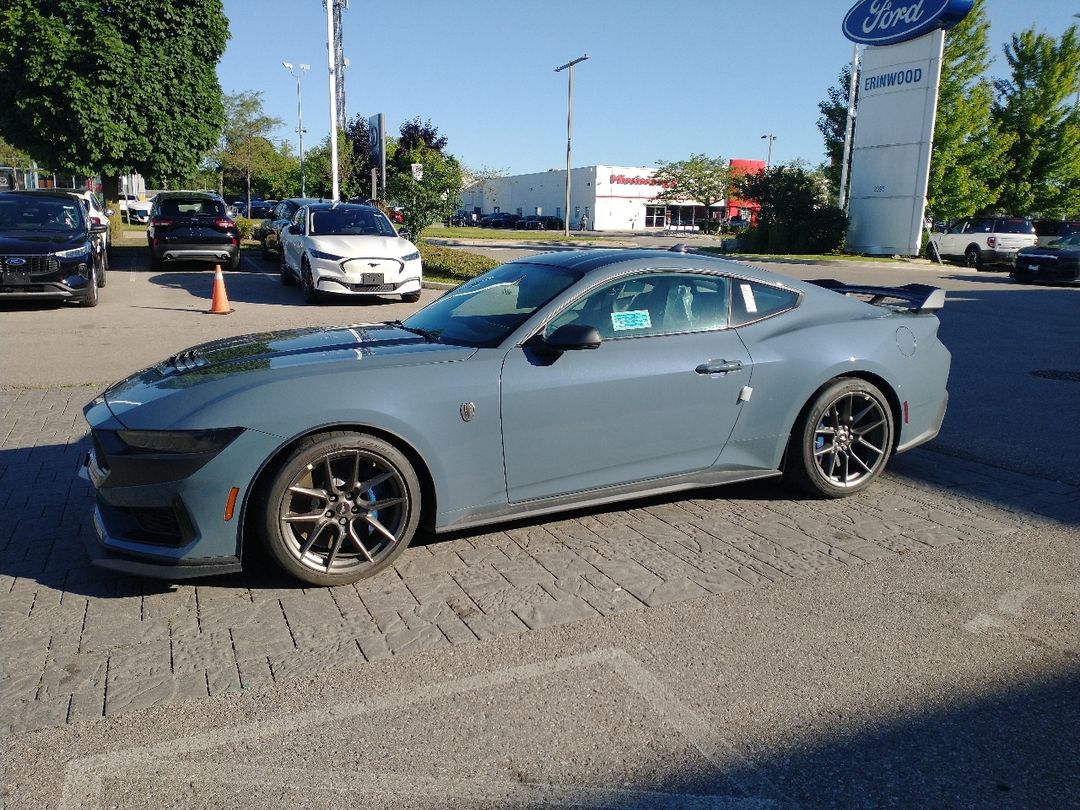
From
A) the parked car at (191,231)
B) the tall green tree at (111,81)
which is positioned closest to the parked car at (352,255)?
the parked car at (191,231)

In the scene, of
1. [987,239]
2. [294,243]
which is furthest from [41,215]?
[987,239]

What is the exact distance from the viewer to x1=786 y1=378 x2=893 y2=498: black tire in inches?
202

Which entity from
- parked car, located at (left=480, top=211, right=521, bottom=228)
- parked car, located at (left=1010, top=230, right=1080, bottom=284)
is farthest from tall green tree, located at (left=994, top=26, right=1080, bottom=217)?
parked car, located at (left=480, top=211, right=521, bottom=228)

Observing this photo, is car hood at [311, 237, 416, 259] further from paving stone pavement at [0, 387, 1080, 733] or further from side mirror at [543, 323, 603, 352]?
side mirror at [543, 323, 603, 352]

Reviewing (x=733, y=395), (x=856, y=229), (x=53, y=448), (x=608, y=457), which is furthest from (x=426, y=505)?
(x=856, y=229)

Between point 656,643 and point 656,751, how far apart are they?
73 centimetres

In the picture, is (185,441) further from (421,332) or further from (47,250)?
(47,250)

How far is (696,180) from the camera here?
81.2m

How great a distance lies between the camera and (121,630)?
3631 millimetres

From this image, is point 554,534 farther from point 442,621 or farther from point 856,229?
point 856,229

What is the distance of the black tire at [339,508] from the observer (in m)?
3.86

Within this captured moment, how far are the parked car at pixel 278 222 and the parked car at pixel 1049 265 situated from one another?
18.4m

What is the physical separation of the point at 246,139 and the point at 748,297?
6308 cm

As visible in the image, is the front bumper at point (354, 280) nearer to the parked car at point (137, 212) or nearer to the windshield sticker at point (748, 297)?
the windshield sticker at point (748, 297)
